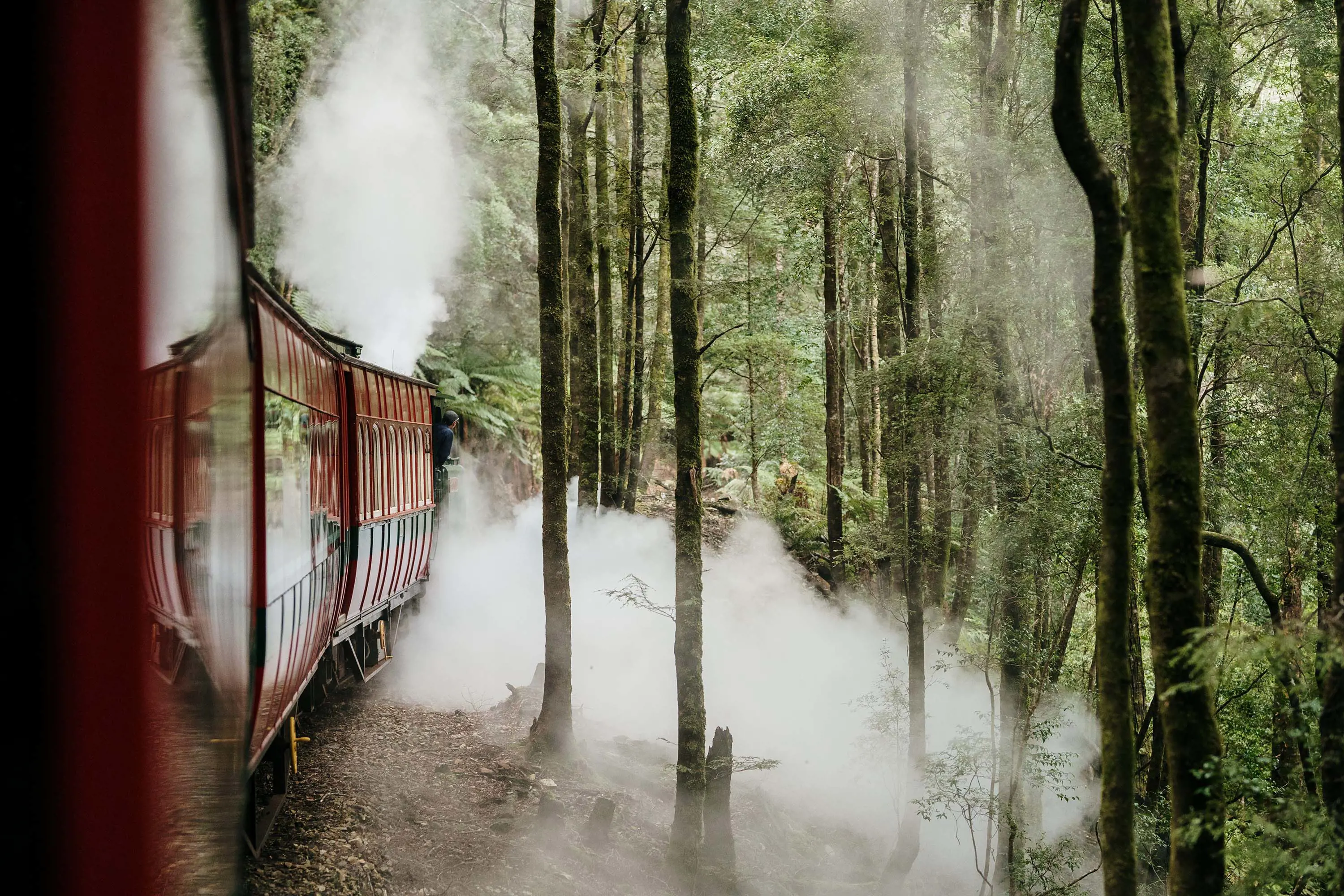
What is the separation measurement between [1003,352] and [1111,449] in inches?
275

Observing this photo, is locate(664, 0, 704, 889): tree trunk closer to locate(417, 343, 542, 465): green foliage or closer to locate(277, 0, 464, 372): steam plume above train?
locate(277, 0, 464, 372): steam plume above train

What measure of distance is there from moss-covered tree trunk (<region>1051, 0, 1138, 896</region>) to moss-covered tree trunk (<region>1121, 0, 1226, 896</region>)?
0.20 m

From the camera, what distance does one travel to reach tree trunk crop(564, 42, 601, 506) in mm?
18328

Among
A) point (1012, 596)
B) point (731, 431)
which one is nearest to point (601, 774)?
point (1012, 596)

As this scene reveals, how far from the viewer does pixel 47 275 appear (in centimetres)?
89

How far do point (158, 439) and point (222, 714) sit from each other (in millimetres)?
927

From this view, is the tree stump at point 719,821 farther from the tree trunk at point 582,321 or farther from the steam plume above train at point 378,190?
the steam plume above train at point 378,190

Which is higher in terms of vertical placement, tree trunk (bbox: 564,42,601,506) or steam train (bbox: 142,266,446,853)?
tree trunk (bbox: 564,42,601,506)

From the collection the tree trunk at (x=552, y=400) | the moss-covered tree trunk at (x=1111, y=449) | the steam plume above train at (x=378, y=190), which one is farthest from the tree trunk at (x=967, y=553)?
the steam plume above train at (x=378, y=190)

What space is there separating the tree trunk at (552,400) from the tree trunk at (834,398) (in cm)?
729

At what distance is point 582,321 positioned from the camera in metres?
18.3

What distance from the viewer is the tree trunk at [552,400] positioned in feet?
36.5

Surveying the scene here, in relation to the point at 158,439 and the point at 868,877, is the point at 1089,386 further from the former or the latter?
the point at 158,439

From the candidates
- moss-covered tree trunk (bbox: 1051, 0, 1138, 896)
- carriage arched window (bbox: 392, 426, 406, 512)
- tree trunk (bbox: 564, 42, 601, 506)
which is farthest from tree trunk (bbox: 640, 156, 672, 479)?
moss-covered tree trunk (bbox: 1051, 0, 1138, 896)
